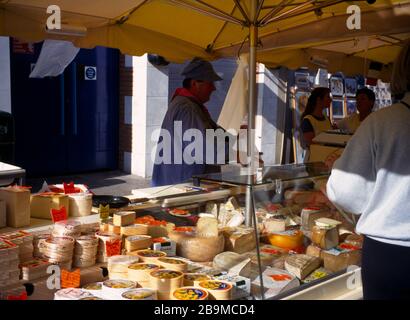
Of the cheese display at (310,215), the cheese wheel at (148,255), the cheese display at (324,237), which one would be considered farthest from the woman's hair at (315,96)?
the cheese wheel at (148,255)

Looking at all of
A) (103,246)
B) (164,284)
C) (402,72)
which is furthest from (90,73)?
(402,72)

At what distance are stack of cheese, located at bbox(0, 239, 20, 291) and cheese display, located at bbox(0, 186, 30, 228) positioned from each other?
1.60 ft

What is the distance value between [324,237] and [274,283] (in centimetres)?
74

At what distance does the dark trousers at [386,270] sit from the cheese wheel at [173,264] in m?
0.95

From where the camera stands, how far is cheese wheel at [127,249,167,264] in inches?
104

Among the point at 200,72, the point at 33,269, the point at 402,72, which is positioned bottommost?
the point at 33,269

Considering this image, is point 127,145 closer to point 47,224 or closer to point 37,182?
point 37,182

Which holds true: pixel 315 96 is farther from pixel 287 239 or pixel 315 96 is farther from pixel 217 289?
pixel 217 289

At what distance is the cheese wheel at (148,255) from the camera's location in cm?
264

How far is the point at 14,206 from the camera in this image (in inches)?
108

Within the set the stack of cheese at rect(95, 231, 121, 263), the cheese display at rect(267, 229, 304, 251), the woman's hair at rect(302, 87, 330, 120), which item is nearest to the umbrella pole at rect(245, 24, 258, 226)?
the cheese display at rect(267, 229, 304, 251)

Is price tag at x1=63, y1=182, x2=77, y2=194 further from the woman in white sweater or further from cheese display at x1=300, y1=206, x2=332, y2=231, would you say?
the woman in white sweater

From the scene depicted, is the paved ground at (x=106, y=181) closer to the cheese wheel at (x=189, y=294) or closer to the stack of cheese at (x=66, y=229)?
the stack of cheese at (x=66, y=229)

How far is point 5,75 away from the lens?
301 inches
